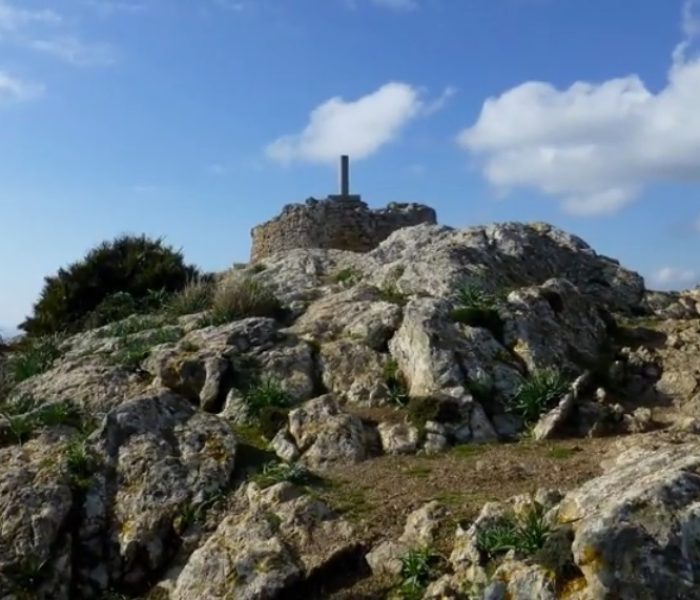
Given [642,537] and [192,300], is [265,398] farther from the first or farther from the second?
[642,537]

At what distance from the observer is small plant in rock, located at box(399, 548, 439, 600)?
6828mm

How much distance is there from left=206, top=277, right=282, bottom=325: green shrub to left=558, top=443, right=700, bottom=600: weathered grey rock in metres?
7.17

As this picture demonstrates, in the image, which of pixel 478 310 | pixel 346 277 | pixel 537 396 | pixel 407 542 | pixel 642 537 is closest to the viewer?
pixel 642 537

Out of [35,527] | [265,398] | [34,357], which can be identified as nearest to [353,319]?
[265,398]

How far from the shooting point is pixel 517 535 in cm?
664

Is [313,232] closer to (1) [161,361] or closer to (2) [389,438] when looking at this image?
(1) [161,361]

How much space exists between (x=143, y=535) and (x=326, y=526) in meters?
1.69

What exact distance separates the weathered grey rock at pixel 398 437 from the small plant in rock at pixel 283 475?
1030mm

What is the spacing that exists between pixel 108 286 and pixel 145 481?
8.79m

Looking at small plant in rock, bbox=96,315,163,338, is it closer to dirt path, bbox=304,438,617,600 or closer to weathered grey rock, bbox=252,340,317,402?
weathered grey rock, bbox=252,340,317,402

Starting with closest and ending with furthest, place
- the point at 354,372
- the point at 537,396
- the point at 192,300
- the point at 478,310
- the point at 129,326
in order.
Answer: the point at 537,396 < the point at 354,372 < the point at 478,310 < the point at 129,326 < the point at 192,300

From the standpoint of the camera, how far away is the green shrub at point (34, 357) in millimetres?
12906

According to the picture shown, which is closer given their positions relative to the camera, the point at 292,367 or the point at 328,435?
the point at 328,435

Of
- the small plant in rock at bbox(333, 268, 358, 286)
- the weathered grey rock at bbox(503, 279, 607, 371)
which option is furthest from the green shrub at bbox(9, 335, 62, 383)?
the weathered grey rock at bbox(503, 279, 607, 371)
